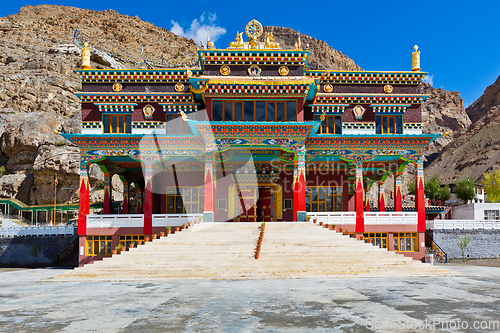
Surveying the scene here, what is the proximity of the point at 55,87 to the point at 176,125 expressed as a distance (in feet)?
174

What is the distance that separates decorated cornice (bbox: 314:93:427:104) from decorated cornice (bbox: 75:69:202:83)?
1080 cm

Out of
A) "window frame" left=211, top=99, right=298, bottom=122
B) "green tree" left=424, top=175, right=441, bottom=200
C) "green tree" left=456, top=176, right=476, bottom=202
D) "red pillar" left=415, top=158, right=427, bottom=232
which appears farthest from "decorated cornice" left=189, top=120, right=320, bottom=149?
"green tree" left=424, top=175, right=441, bottom=200

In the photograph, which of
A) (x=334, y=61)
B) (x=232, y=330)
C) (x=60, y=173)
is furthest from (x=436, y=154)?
(x=232, y=330)

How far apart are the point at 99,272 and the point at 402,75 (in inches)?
1093

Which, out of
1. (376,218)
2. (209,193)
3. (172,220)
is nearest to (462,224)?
(376,218)

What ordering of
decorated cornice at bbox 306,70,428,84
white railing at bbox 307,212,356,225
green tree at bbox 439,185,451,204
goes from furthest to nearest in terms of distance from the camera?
green tree at bbox 439,185,451,204 < decorated cornice at bbox 306,70,428,84 < white railing at bbox 307,212,356,225

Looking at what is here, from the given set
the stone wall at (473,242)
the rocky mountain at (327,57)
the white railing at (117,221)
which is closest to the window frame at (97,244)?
the white railing at (117,221)

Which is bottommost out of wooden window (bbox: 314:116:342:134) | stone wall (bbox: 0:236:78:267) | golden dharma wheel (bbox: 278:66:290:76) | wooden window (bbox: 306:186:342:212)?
stone wall (bbox: 0:236:78:267)

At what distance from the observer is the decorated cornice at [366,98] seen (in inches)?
1227

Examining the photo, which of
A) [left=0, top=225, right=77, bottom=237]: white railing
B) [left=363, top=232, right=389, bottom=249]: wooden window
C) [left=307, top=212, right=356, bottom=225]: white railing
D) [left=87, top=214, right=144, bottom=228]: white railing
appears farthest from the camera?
[left=0, top=225, right=77, bottom=237]: white railing

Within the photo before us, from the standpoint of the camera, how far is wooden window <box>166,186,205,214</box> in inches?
1304

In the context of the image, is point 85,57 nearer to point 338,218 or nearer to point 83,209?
point 83,209

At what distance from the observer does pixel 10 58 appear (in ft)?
275

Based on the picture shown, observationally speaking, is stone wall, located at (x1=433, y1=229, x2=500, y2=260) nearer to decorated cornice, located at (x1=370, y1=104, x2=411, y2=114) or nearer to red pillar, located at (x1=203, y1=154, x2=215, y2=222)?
decorated cornice, located at (x1=370, y1=104, x2=411, y2=114)
